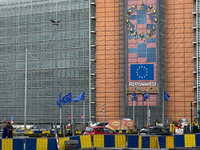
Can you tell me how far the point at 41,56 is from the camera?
100812 mm

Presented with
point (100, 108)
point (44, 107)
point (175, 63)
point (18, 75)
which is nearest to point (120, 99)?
point (100, 108)

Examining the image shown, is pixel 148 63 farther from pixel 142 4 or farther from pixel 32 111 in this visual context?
pixel 32 111

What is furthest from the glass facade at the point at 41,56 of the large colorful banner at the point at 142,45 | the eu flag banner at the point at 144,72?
the eu flag banner at the point at 144,72

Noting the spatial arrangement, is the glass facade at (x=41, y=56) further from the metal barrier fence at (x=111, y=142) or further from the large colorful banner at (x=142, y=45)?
the metal barrier fence at (x=111, y=142)

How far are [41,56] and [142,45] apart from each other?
2720 cm

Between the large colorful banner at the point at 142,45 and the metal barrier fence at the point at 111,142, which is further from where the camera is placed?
the large colorful banner at the point at 142,45

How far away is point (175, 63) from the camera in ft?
294

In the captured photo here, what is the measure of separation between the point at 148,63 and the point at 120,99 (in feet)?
33.4

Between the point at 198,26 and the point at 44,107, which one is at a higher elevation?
the point at 198,26

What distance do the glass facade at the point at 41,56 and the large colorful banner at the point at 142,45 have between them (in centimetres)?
1195

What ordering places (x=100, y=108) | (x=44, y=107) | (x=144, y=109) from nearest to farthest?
(x=144, y=109) → (x=100, y=108) → (x=44, y=107)

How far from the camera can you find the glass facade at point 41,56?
314 feet

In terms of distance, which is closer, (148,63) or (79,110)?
(148,63)

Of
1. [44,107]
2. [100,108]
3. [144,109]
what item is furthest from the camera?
[44,107]
